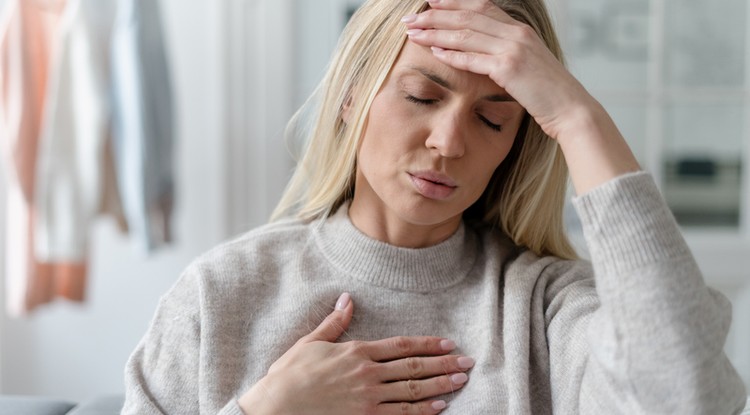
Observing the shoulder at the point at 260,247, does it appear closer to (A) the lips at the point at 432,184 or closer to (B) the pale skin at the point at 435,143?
(B) the pale skin at the point at 435,143

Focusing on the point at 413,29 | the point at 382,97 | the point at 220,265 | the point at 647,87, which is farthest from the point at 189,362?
the point at 647,87

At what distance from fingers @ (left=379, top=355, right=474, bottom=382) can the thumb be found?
0.31 ft

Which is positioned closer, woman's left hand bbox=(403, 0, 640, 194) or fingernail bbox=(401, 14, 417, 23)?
woman's left hand bbox=(403, 0, 640, 194)

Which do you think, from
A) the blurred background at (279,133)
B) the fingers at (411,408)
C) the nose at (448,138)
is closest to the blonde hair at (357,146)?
the nose at (448,138)

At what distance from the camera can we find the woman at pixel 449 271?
1227 millimetres

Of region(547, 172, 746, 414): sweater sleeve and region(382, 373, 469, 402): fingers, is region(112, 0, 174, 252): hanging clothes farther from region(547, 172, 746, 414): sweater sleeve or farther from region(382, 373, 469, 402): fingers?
region(547, 172, 746, 414): sweater sleeve

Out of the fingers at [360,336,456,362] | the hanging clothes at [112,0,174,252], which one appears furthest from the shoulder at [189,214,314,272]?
the hanging clothes at [112,0,174,252]

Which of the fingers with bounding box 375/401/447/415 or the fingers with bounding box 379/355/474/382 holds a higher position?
the fingers with bounding box 379/355/474/382

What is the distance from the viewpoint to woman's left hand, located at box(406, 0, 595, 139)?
53.1 inches

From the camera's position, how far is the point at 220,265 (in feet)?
5.03

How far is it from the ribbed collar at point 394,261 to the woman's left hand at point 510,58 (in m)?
0.31

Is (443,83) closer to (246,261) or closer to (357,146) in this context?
(357,146)

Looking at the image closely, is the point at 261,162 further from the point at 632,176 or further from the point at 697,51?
the point at 632,176

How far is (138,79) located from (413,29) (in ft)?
4.82
